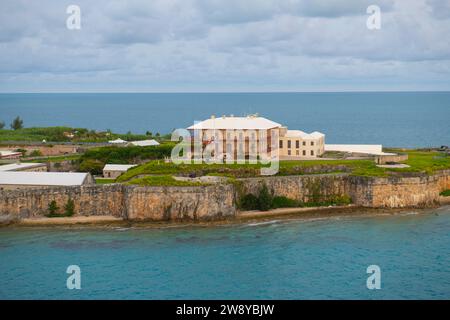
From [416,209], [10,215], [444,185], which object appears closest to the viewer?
[10,215]

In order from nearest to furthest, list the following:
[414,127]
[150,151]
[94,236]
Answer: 1. [94,236]
2. [150,151]
3. [414,127]

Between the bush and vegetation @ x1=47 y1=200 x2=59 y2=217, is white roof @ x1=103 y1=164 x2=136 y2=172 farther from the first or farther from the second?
the bush

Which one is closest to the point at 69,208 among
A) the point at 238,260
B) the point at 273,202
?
the point at 273,202

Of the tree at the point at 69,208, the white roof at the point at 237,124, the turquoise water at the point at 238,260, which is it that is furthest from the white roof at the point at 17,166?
the white roof at the point at 237,124

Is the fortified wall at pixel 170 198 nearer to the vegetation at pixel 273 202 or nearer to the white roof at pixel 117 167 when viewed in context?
the vegetation at pixel 273 202
